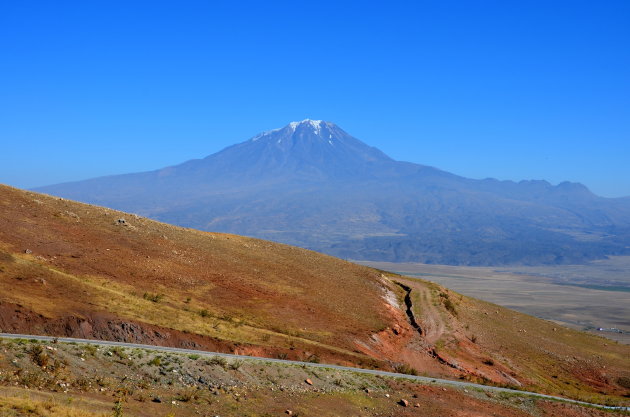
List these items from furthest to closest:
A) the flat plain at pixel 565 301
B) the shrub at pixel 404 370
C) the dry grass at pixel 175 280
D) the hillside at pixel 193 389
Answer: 1. the flat plain at pixel 565 301
2. the shrub at pixel 404 370
3. the dry grass at pixel 175 280
4. the hillside at pixel 193 389

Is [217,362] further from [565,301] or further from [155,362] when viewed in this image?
[565,301]

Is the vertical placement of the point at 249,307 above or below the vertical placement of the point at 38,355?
below

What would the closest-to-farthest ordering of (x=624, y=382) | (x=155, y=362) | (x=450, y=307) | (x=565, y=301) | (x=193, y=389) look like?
1. (x=193, y=389)
2. (x=155, y=362)
3. (x=624, y=382)
4. (x=450, y=307)
5. (x=565, y=301)

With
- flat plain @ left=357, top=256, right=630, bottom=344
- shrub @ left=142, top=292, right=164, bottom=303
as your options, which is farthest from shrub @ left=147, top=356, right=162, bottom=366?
flat plain @ left=357, top=256, right=630, bottom=344

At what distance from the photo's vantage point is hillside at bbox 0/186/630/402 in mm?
29891

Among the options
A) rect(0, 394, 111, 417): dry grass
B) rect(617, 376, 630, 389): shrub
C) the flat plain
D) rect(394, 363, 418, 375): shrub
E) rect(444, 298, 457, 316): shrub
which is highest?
rect(0, 394, 111, 417): dry grass

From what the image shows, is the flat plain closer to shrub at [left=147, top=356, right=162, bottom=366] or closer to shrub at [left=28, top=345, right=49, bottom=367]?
shrub at [left=147, top=356, right=162, bottom=366]

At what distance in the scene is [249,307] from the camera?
39.2 metres

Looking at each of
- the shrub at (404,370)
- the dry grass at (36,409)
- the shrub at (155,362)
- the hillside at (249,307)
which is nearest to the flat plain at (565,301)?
the hillside at (249,307)

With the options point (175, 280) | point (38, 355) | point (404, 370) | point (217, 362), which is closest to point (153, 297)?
point (175, 280)

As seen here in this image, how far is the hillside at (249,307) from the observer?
29891mm

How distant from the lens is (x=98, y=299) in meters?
31.2

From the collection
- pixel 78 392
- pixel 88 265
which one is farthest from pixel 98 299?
pixel 78 392

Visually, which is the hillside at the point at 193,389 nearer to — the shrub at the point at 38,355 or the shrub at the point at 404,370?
the shrub at the point at 38,355
